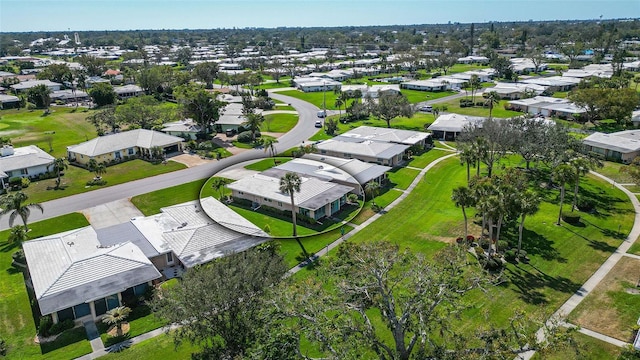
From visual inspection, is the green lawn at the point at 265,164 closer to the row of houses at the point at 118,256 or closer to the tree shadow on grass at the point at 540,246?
the row of houses at the point at 118,256

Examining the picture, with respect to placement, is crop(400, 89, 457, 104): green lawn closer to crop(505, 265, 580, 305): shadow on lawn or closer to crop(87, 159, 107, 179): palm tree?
crop(87, 159, 107, 179): palm tree

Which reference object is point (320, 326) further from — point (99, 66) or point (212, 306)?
point (99, 66)

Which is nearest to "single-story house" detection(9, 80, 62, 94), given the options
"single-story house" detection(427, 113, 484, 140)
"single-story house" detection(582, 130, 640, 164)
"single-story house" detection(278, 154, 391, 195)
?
"single-story house" detection(278, 154, 391, 195)

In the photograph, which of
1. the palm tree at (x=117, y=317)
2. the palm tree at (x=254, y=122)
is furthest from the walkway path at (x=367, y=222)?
the palm tree at (x=254, y=122)

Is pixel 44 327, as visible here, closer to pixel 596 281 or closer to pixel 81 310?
pixel 81 310

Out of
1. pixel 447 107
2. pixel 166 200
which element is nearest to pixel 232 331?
pixel 166 200
